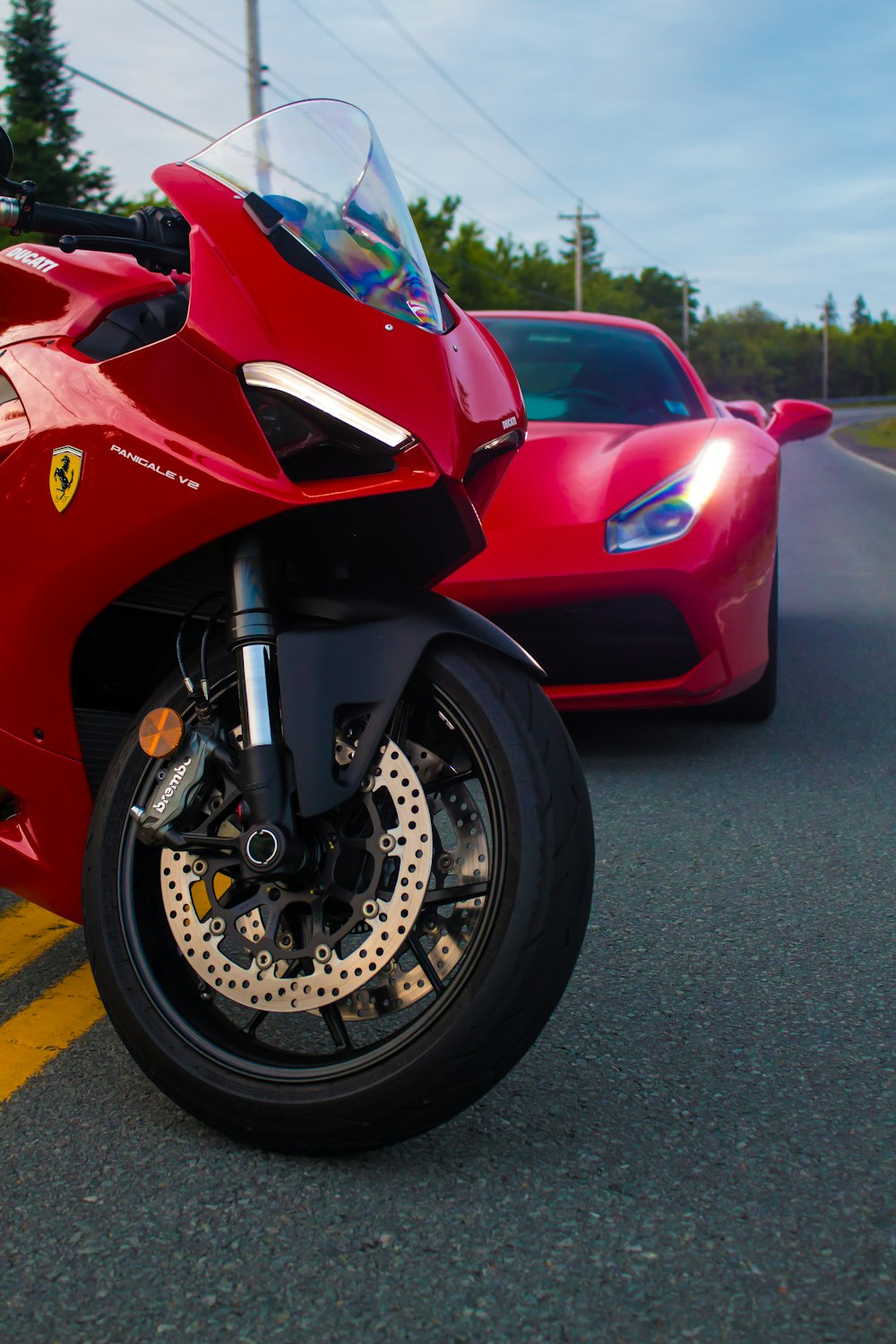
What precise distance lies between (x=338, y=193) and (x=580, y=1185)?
4.73 feet

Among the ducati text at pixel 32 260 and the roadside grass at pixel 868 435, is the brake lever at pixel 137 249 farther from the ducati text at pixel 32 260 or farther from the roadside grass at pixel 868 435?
the roadside grass at pixel 868 435

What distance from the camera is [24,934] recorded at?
9.81 feet

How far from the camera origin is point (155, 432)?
1.93m

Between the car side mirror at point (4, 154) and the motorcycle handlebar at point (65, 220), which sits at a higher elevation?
the car side mirror at point (4, 154)

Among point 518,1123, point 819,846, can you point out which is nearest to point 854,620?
point 819,846

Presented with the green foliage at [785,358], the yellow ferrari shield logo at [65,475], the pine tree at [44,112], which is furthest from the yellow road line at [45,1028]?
the green foliage at [785,358]

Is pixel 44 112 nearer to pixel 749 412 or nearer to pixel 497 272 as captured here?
pixel 497 272

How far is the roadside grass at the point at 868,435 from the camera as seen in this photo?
1532 inches

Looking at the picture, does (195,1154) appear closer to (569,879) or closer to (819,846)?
(569,879)

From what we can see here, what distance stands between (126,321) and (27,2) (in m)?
58.8

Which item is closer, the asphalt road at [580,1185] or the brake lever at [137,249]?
the asphalt road at [580,1185]

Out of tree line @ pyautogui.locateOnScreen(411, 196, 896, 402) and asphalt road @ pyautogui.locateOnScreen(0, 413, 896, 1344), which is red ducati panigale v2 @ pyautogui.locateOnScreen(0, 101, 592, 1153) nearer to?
asphalt road @ pyautogui.locateOnScreen(0, 413, 896, 1344)

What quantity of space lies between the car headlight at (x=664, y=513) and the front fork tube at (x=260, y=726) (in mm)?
2343

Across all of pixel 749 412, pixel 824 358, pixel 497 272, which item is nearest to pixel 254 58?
pixel 749 412
